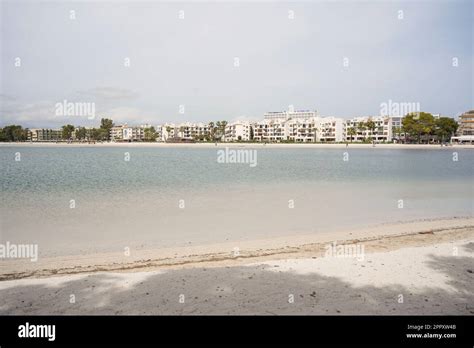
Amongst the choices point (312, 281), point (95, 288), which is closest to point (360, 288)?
point (312, 281)

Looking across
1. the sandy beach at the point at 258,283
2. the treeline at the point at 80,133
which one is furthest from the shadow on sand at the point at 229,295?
the treeline at the point at 80,133

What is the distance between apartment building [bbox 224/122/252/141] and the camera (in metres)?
157

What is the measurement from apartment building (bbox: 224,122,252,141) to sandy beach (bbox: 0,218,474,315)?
486ft

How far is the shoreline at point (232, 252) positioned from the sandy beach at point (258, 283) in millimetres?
47

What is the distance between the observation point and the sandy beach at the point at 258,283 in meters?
5.34

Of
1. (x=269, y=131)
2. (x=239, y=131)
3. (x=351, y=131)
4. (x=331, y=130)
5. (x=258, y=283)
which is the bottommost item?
(x=258, y=283)

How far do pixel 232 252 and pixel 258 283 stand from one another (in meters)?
3.00

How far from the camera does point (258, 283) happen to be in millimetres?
6371

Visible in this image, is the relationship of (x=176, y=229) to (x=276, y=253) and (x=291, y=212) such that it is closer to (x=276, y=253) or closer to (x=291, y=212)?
(x=276, y=253)

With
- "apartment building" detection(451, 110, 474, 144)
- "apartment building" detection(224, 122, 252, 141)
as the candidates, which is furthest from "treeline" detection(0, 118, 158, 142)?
"apartment building" detection(451, 110, 474, 144)

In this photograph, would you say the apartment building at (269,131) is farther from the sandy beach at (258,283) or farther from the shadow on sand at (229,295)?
the shadow on sand at (229,295)

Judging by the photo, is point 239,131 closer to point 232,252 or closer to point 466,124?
point 466,124

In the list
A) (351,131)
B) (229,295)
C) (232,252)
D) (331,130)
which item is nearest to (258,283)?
(229,295)
